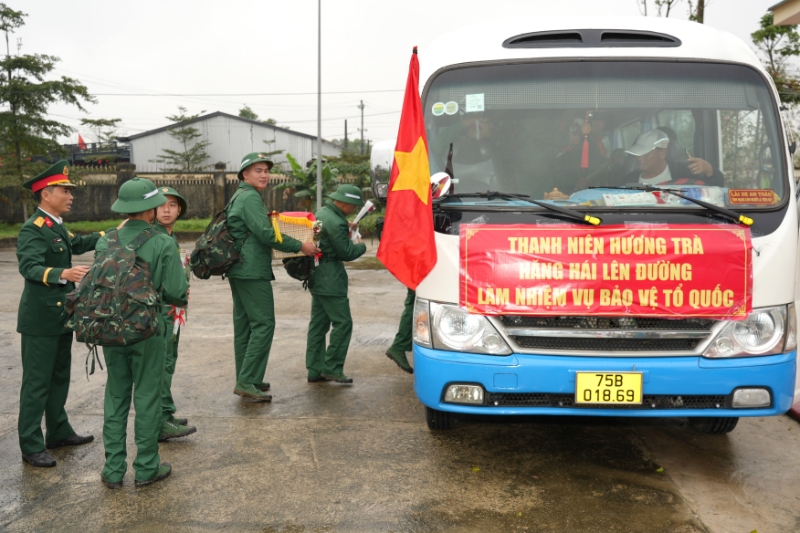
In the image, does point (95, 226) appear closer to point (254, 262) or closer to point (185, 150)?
point (185, 150)

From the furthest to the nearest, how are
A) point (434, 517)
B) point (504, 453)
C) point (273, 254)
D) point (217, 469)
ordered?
point (273, 254) → point (504, 453) → point (217, 469) → point (434, 517)

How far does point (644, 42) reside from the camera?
15.7 feet

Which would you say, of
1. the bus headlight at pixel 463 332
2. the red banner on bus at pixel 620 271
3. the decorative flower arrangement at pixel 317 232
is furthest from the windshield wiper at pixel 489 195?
the decorative flower arrangement at pixel 317 232

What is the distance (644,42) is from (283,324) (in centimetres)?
604

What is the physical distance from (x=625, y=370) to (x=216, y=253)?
3.27 m

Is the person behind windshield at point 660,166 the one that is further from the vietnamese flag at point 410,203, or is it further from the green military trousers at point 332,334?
the green military trousers at point 332,334

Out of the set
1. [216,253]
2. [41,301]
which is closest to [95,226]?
[216,253]

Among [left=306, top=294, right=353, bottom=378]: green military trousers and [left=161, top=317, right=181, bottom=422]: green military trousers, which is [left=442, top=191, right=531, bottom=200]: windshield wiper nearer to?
[left=161, top=317, right=181, bottom=422]: green military trousers

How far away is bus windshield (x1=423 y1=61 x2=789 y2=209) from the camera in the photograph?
182 inches

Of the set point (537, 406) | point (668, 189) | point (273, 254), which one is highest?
point (668, 189)

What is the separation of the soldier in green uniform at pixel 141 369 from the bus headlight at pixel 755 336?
117 inches

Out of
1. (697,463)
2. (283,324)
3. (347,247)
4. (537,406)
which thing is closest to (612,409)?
(537,406)

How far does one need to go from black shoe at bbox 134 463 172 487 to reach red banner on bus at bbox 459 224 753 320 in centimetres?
206

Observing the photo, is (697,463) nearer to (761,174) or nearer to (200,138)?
(761,174)
